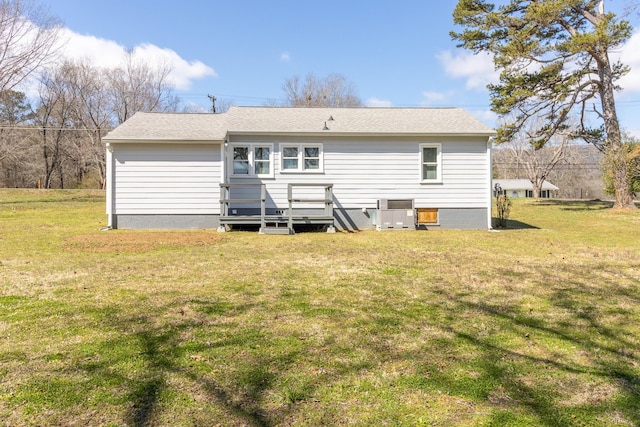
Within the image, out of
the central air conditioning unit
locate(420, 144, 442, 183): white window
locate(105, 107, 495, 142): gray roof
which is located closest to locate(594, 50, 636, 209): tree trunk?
locate(105, 107, 495, 142): gray roof

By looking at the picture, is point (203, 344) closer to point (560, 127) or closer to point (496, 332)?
point (496, 332)

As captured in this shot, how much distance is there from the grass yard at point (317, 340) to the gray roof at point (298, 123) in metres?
5.76

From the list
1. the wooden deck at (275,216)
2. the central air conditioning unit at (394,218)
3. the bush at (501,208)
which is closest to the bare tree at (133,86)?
the wooden deck at (275,216)

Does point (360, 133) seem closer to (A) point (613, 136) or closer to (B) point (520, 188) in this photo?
(A) point (613, 136)

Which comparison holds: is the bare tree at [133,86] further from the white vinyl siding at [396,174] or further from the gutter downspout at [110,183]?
the white vinyl siding at [396,174]

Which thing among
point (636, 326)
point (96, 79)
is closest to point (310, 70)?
point (96, 79)

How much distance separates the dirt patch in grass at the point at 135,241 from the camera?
813 cm

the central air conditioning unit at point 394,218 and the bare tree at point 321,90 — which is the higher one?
the bare tree at point 321,90

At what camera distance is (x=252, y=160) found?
1240cm

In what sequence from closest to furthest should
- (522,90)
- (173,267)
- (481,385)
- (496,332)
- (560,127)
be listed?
(481,385) < (496,332) < (173,267) < (522,90) < (560,127)

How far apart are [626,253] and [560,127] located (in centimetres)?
1345

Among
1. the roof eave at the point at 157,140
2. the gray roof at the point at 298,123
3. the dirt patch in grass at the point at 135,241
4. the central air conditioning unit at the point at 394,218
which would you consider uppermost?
the gray roof at the point at 298,123

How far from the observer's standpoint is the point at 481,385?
8.40 ft

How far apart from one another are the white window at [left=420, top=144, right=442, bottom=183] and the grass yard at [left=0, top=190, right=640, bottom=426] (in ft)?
18.9
